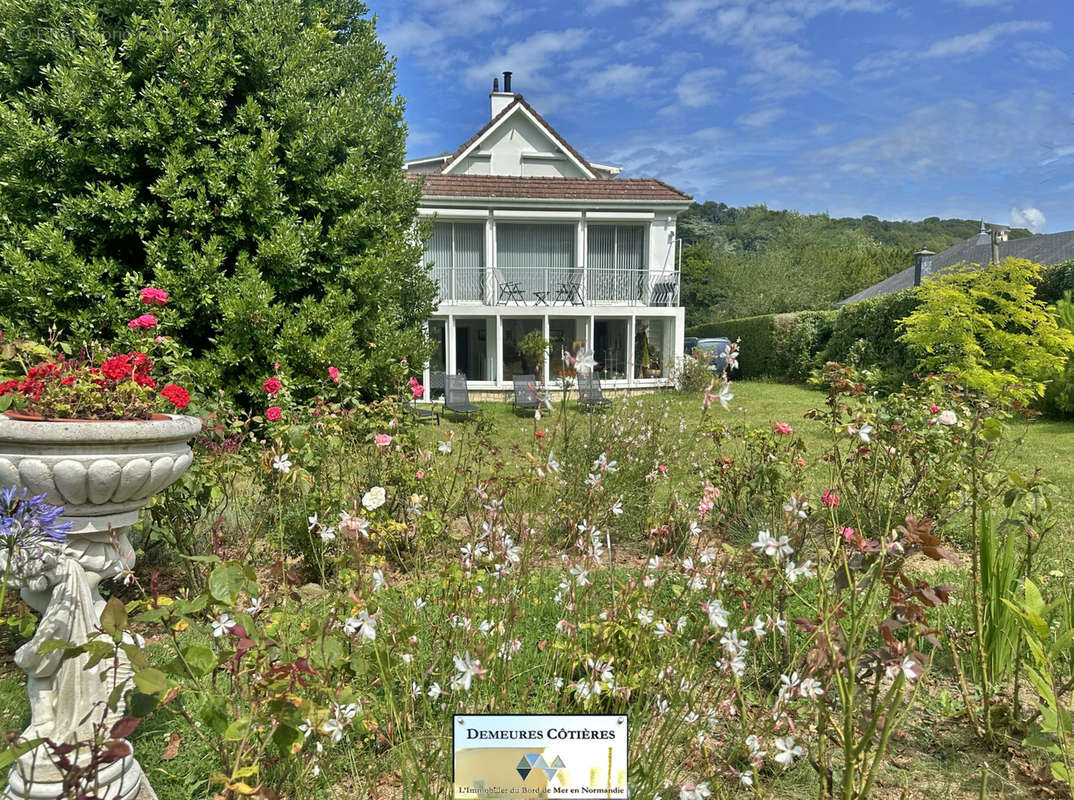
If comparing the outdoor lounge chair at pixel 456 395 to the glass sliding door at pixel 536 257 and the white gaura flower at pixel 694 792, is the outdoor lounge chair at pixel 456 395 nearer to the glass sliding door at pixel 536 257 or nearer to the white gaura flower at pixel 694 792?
the glass sliding door at pixel 536 257

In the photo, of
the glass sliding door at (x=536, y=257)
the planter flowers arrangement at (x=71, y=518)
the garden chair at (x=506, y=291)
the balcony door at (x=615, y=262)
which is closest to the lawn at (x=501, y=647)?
the planter flowers arrangement at (x=71, y=518)

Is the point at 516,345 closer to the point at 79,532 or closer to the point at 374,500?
the point at 79,532

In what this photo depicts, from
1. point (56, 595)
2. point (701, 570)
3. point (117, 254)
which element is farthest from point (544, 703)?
point (117, 254)

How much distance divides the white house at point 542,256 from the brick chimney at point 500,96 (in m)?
0.57

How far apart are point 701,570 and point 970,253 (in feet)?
117

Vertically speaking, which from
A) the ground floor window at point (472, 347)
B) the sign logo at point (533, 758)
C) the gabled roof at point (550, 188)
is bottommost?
the sign logo at point (533, 758)

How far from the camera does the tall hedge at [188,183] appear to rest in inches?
225

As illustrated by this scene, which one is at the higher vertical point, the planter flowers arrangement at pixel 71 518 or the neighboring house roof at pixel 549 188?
the neighboring house roof at pixel 549 188

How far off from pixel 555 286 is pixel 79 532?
1578cm

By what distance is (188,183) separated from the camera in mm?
5918

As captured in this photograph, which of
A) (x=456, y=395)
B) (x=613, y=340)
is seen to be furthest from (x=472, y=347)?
(x=456, y=395)

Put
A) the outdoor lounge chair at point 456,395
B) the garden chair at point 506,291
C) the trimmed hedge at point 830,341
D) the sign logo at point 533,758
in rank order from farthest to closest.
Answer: the garden chair at point 506,291, the trimmed hedge at point 830,341, the outdoor lounge chair at point 456,395, the sign logo at point 533,758

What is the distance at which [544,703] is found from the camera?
202cm

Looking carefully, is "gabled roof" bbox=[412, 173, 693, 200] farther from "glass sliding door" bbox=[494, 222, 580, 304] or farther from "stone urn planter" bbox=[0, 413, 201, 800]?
"stone urn planter" bbox=[0, 413, 201, 800]
